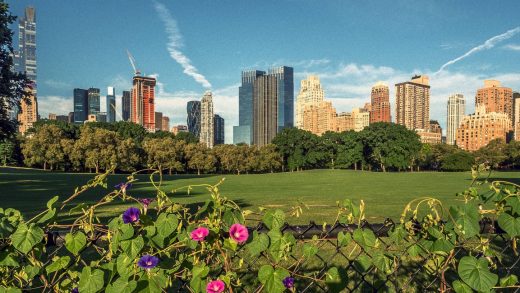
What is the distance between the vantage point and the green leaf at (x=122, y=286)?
1567mm

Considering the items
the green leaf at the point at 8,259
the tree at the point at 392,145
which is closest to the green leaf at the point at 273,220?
the green leaf at the point at 8,259

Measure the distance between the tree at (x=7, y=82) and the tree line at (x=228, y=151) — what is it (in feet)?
143

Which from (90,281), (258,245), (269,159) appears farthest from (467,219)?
(269,159)

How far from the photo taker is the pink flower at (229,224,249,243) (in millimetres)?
1668

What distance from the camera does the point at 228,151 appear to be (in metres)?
79.6

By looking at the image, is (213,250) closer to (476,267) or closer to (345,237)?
(345,237)

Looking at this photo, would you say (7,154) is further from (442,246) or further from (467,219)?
(467,219)

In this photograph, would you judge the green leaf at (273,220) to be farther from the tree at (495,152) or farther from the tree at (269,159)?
the tree at (495,152)

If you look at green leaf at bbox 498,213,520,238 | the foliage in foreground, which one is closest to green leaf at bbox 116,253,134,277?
the foliage in foreground

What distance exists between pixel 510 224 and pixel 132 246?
1808 millimetres

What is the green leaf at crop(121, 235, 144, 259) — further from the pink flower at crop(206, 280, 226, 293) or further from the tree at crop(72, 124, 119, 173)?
the tree at crop(72, 124, 119, 173)

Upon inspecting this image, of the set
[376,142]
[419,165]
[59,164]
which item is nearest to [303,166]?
[376,142]

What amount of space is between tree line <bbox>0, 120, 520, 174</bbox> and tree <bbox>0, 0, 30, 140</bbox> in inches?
1721

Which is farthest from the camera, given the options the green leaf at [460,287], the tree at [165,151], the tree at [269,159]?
the tree at [269,159]
